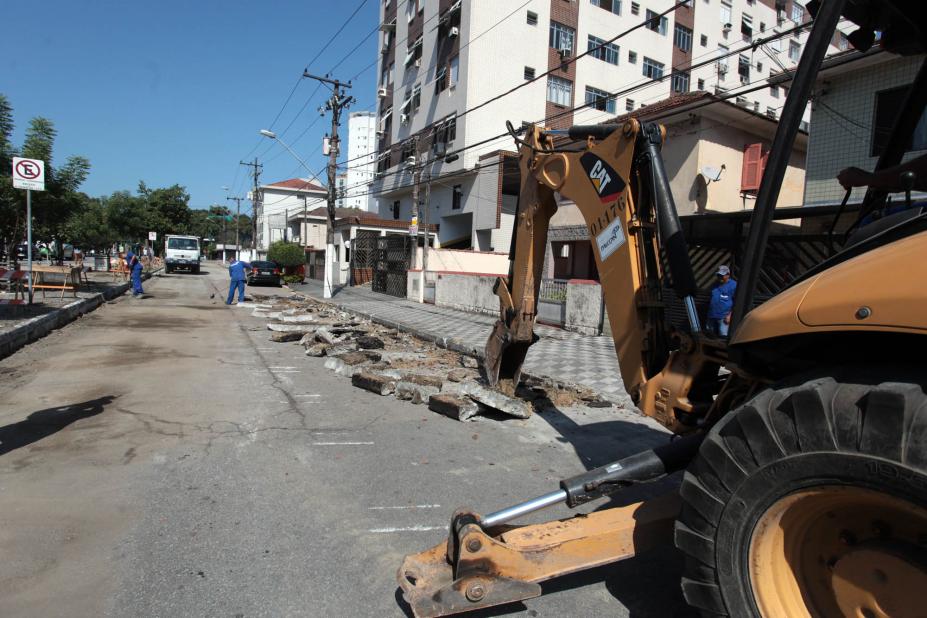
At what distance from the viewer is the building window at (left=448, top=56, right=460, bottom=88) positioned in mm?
33656

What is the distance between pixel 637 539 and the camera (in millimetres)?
2496

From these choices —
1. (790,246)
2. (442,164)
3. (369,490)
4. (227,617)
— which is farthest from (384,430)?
(442,164)

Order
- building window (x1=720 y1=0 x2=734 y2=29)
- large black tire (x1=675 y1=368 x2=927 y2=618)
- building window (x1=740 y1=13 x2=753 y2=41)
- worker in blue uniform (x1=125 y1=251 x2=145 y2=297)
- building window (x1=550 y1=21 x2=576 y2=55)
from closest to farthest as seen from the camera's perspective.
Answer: large black tire (x1=675 y1=368 x2=927 y2=618), worker in blue uniform (x1=125 y1=251 x2=145 y2=297), building window (x1=550 y1=21 x2=576 y2=55), building window (x1=720 y1=0 x2=734 y2=29), building window (x1=740 y1=13 x2=753 y2=41)

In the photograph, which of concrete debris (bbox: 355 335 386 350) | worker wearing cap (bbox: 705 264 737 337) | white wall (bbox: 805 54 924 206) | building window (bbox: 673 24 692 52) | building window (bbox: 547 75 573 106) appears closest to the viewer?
worker wearing cap (bbox: 705 264 737 337)

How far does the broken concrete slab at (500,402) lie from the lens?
19.9 feet

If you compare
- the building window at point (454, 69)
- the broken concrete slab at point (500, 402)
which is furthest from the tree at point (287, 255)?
the broken concrete slab at point (500, 402)

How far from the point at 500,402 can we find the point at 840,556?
4228 millimetres

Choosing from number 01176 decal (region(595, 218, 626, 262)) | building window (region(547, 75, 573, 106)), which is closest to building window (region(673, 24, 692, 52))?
building window (region(547, 75, 573, 106))

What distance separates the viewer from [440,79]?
35.7 metres

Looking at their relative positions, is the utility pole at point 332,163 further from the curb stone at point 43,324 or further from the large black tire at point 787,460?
the large black tire at point 787,460

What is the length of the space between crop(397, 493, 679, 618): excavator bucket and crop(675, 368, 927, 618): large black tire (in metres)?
0.33

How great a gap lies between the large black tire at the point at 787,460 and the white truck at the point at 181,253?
4511 centimetres

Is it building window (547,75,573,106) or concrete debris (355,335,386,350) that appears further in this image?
building window (547,75,573,106)

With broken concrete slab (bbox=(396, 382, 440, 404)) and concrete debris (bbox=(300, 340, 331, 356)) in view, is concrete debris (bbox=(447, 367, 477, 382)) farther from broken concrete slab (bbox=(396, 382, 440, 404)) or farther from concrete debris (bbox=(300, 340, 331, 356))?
concrete debris (bbox=(300, 340, 331, 356))
